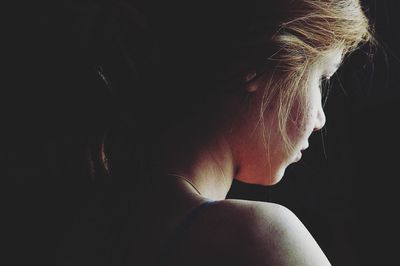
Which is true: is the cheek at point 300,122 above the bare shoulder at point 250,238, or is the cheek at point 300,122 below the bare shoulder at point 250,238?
above

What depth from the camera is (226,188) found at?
2.68 ft

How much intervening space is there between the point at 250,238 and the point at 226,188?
0.25 m

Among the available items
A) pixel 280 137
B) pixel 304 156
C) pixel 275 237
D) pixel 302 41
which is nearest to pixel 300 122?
pixel 280 137

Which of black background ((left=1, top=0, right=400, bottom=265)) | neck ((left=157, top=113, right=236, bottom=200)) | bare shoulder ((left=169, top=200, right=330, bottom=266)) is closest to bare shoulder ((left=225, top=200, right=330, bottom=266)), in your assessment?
bare shoulder ((left=169, top=200, right=330, bottom=266))

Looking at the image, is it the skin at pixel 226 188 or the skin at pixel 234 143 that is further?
the skin at pixel 234 143

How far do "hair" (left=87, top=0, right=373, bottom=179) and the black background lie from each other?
0.63ft

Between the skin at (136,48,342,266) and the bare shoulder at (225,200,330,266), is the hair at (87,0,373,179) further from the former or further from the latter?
the bare shoulder at (225,200,330,266)

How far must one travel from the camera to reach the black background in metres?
0.97

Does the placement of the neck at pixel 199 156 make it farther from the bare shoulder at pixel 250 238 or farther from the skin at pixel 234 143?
the bare shoulder at pixel 250 238

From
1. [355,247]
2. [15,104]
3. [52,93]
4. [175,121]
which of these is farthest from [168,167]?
[355,247]

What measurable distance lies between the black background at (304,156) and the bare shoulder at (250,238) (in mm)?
381

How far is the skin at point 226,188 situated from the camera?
57cm

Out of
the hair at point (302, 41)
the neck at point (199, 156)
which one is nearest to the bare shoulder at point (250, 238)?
the neck at point (199, 156)

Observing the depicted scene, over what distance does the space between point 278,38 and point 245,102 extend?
115 mm
